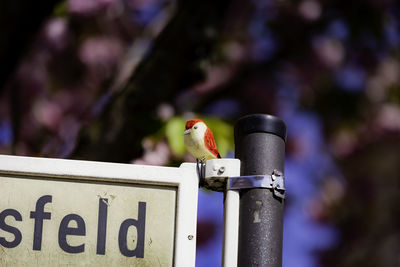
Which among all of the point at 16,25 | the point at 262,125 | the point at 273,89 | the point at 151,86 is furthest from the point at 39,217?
the point at 273,89

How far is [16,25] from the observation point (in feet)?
9.40

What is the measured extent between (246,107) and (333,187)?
4.43 ft

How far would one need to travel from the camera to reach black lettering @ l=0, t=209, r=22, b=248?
5.63 feet

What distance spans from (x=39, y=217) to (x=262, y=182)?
0.54 meters

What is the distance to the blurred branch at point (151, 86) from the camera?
10.2 feet

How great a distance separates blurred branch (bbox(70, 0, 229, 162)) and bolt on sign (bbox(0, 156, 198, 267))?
132cm

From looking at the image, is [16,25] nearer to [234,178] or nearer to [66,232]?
[66,232]

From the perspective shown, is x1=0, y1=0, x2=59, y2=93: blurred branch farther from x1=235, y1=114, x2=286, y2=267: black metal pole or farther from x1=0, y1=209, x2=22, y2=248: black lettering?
x1=235, y1=114, x2=286, y2=267: black metal pole

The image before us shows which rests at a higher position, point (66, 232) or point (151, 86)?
point (151, 86)

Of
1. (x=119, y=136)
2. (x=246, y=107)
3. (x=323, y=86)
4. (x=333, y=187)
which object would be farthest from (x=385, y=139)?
(x=119, y=136)

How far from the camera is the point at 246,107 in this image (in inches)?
213

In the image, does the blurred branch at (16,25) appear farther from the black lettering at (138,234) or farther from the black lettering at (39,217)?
the black lettering at (138,234)

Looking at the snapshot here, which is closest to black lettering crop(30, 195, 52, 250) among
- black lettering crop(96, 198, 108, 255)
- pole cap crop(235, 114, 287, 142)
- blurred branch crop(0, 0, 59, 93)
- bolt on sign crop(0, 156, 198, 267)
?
bolt on sign crop(0, 156, 198, 267)

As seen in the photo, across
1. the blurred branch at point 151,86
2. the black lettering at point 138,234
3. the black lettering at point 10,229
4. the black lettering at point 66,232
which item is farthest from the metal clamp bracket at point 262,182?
the blurred branch at point 151,86
